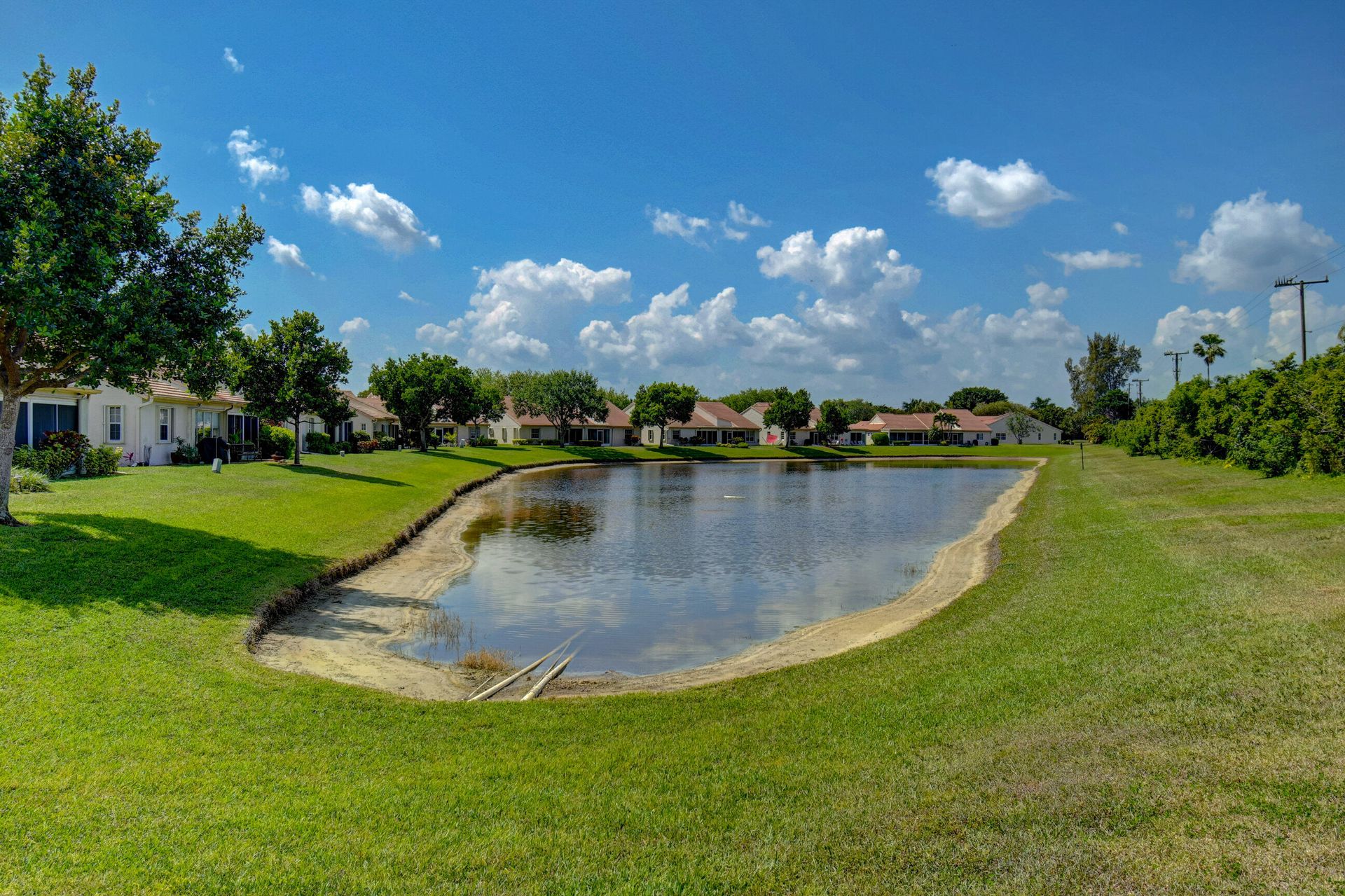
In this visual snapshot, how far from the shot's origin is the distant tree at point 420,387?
210 ft

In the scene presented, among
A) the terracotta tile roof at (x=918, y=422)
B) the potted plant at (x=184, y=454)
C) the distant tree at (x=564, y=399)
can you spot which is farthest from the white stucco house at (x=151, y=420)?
the terracotta tile roof at (x=918, y=422)

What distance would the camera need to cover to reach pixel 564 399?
299 ft

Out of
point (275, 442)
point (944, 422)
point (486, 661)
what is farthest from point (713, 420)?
point (486, 661)

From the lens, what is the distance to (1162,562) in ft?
50.3

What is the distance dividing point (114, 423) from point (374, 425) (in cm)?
4496

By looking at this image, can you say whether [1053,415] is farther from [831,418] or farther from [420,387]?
[420,387]

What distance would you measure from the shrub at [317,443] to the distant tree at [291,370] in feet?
35.2

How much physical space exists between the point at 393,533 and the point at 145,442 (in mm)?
15010

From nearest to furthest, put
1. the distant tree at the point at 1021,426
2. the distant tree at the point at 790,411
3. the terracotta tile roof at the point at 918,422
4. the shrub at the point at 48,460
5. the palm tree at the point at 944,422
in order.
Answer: the shrub at the point at 48,460 < the distant tree at the point at 790,411 < the palm tree at the point at 944,422 < the terracotta tile roof at the point at 918,422 < the distant tree at the point at 1021,426

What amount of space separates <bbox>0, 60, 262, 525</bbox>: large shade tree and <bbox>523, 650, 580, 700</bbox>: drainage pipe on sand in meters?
10.5

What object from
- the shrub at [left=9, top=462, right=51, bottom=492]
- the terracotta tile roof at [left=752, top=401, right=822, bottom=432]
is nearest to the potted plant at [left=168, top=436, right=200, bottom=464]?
the shrub at [left=9, top=462, right=51, bottom=492]

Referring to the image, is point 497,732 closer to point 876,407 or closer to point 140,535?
point 140,535

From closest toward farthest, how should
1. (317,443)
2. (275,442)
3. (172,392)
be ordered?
1. (172,392)
2. (275,442)
3. (317,443)

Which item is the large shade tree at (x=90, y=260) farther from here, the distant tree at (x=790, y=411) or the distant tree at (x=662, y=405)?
the distant tree at (x=790, y=411)
